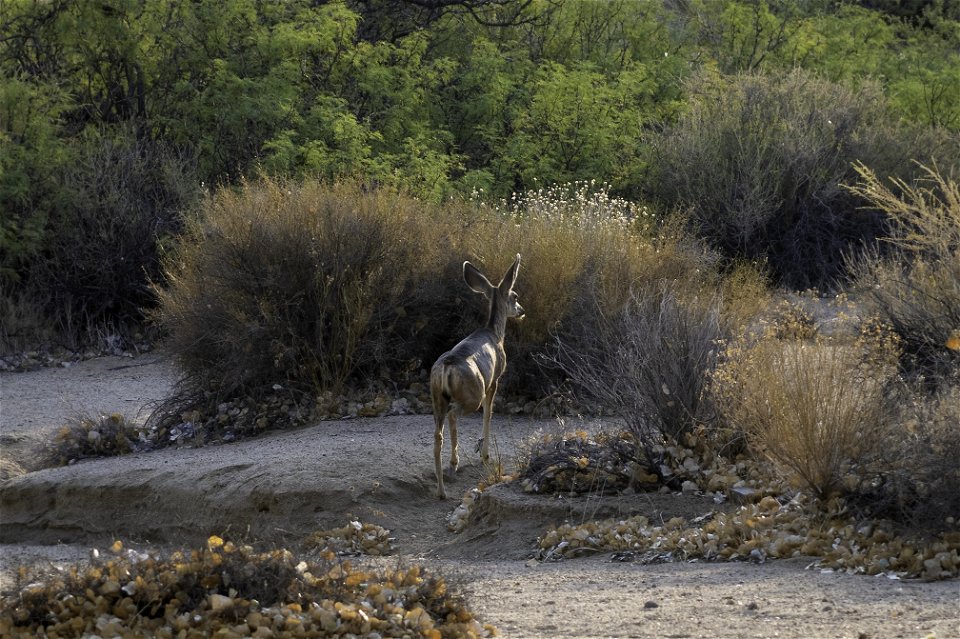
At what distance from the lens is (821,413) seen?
826cm

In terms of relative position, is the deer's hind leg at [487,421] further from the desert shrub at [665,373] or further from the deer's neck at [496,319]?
the desert shrub at [665,373]

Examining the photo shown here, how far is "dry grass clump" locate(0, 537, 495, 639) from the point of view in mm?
5902

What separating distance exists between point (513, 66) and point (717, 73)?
400 cm

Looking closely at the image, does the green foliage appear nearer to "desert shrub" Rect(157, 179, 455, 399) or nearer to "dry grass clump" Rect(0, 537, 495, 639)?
"desert shrub" Rect(157, 179, 455, 399)

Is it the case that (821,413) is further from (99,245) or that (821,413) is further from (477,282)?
(99,245)

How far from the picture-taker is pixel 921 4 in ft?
120

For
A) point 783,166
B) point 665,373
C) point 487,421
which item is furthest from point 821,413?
point 783,166

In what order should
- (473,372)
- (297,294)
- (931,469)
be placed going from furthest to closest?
(297,294) → (473,372) → (931,469)

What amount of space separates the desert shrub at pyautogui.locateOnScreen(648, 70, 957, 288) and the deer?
32.0 ft

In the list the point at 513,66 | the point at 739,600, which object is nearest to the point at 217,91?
the point at 513,66

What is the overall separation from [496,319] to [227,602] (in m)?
6.06

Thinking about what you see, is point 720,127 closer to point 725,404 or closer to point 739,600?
point 725,404

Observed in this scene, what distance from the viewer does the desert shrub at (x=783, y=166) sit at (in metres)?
21.6

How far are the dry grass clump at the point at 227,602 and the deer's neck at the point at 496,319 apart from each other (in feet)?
17.3
